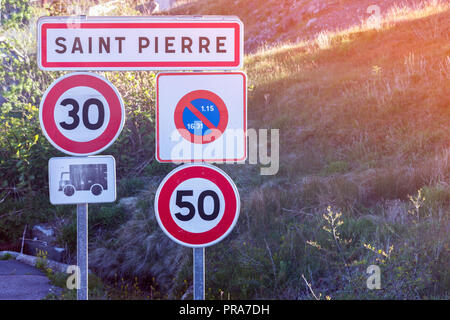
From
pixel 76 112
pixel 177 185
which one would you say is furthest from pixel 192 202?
pixel 76 112

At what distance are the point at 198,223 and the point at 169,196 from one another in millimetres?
264

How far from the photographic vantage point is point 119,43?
152 inches

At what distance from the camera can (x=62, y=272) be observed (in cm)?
661

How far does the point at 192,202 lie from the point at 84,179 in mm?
822

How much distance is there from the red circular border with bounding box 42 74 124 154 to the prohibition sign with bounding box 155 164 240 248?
0.63 m

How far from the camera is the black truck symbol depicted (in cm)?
380

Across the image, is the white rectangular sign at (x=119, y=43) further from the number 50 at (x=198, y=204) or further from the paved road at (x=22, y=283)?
the paved road at (x=22, y=283)

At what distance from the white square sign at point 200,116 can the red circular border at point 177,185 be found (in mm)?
119

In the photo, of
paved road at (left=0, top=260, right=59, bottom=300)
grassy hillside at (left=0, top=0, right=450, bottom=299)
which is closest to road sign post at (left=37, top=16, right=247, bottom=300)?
grassy hillside at (left=0, top=0, right=450, bottom=299)

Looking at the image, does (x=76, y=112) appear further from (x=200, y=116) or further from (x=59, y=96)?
(x=200, y=116)

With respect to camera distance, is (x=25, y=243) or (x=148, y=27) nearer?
(x=148, y=27)

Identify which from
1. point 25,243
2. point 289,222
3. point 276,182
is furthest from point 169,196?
point 25,243

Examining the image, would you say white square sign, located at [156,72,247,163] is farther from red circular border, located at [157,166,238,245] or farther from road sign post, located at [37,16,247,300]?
red circular border, located at [157,166,238,245]
